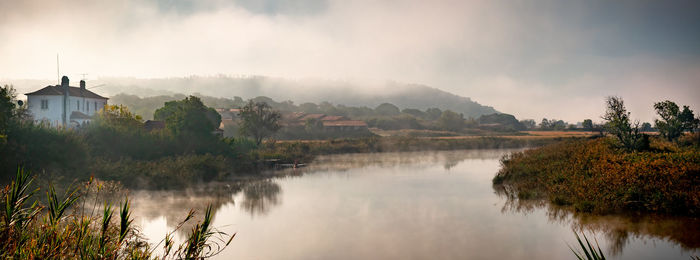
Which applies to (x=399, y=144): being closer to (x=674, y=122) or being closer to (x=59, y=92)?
(x=674, y=122)

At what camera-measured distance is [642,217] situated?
54.8ft

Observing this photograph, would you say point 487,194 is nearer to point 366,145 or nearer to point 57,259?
point 57,259

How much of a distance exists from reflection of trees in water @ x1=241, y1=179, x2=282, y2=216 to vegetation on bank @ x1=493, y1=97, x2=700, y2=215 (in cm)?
1307

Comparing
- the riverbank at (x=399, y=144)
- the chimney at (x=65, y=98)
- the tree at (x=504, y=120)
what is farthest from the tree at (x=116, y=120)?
the tree at (x=504, y=120)

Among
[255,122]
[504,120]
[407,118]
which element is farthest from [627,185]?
[504,120]

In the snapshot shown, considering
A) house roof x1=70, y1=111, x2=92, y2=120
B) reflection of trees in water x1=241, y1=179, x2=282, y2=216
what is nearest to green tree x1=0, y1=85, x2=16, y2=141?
reflection of trees in water x1=241, y1=179, x2=282, y2=216

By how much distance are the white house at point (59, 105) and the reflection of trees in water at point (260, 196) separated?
3109cm

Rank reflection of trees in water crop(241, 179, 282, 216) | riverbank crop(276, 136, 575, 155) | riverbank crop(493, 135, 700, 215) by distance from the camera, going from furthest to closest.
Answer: riverbank crop(276, 136, 575, 155), reflection of trees in water crop(241, 179, 282, 216), riverbank crop(493, 135, 700, 215)

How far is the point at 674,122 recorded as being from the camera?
38.5 metres

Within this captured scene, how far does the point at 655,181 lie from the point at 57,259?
19.6 m

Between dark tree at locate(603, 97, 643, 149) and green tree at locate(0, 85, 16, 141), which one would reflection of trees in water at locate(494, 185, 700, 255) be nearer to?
dark tree at locate(603, 97, 643, 149)

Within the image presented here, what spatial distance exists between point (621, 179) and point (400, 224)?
30.0 feet

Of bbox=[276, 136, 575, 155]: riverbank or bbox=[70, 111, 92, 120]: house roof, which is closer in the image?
bbox=[70, 111, 92, 120]: house roof

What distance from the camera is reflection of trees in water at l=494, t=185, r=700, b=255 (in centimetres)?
1413
